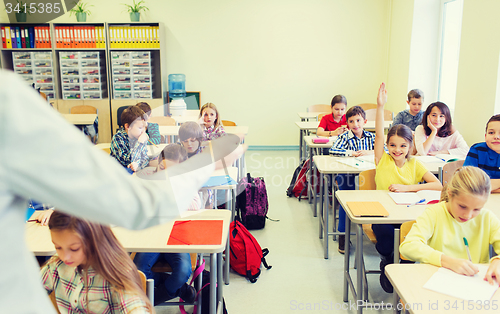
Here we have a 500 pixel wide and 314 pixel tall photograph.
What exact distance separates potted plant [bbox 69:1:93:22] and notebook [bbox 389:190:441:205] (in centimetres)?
556

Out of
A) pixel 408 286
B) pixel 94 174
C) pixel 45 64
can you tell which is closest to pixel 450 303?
pixel 408 286

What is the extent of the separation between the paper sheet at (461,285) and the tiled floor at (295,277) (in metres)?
0.97

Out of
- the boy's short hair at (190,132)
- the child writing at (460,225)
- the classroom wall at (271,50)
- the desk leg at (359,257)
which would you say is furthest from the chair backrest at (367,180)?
the classroom wall at (271,50)

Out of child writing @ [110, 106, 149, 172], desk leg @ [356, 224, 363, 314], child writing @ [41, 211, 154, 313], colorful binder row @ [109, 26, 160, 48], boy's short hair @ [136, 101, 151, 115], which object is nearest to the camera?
child writing @ [41, 211, 154, 313]

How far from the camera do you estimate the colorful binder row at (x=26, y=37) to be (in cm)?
615

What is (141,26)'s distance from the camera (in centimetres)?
616

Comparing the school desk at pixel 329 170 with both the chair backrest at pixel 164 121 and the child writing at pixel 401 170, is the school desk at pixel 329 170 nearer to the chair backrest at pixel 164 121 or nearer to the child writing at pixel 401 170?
the child writing at pixel 401 170

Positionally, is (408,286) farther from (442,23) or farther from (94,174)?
(442,23)

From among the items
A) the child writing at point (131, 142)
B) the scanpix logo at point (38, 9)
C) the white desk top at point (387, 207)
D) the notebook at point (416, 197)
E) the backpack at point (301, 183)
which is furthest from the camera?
the scanpix logo at point (38, 9)

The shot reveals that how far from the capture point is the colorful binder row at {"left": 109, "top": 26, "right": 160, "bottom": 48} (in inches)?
241

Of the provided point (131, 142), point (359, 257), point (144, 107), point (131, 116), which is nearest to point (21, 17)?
point (144, 107)

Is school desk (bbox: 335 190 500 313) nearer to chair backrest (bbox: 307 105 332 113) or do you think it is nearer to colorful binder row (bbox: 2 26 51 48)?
chair backrest (bbox: 307 105 332 113)

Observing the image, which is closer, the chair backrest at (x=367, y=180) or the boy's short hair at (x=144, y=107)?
the chair backrest at (x=367, y=180)

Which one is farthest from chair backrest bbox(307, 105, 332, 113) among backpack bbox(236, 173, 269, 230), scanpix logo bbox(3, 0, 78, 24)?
scanpix logo bbox(3, 0, 78, 24)
